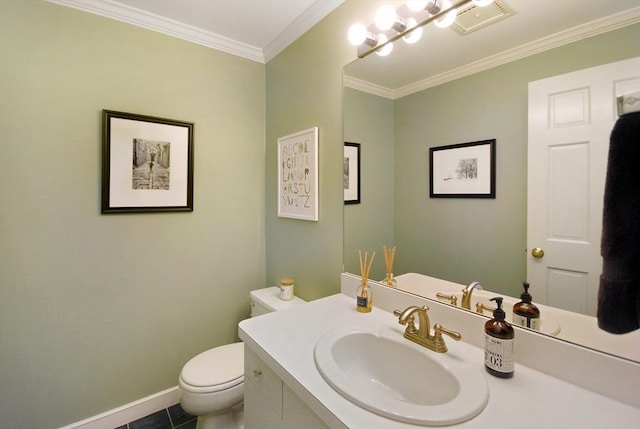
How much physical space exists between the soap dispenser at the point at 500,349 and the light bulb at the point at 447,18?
1.04 m

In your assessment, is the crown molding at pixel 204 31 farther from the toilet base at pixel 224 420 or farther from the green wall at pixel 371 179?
the toilet base at pixel 224 420

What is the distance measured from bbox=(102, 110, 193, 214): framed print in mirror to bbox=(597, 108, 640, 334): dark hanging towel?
1899 millimetres

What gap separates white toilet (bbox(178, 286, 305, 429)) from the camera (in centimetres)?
134

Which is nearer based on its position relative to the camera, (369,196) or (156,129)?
(369,196)

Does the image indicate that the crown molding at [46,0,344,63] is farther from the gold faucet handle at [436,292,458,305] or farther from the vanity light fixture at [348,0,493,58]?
the gold faucet handle at [436,292,458,305]

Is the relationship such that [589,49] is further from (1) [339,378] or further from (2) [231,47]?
(2) [231,47]

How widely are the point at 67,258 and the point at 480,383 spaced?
1.92 metres

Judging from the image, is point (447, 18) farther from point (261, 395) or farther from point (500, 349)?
point (261, 395)

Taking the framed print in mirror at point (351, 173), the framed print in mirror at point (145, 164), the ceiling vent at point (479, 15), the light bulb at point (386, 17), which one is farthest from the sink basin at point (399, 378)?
the framed print in mirror at point (145, 164)

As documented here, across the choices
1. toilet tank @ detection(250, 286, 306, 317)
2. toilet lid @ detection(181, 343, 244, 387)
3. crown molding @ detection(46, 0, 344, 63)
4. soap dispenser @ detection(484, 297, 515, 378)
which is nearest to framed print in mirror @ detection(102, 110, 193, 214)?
crown molding @ detection(46, 0, 344, 63)

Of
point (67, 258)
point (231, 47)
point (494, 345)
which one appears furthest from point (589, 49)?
point (67, 258)

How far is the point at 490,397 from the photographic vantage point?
27.5 inches

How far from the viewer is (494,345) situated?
2.57 feet

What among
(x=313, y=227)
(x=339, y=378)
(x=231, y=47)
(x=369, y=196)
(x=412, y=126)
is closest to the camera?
(x=339, y=378)
